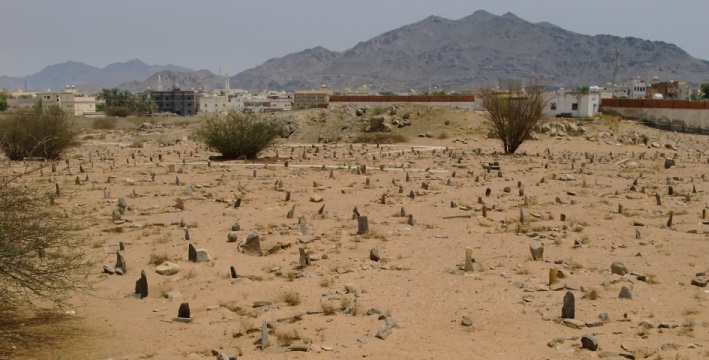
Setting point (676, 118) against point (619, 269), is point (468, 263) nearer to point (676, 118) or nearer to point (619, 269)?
point (619, 269)

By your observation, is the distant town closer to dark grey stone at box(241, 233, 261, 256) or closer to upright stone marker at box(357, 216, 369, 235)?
upright stone marker at box(357, 216, 369, 235)

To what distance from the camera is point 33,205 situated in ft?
24.9

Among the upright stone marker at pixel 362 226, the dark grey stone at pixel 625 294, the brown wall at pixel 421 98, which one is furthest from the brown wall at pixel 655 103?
the dark grey stone at pixel 625 294

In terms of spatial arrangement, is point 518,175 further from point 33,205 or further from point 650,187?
point 33,205

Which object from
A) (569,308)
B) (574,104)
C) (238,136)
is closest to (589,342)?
(569,308)

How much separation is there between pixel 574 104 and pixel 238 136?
39.1 meters

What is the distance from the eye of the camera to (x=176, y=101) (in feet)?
431

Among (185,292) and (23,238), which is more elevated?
(23,238)

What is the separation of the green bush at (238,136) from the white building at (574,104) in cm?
3467

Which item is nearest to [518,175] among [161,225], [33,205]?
[161,225]

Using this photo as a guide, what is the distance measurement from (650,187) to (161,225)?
44.0 feet

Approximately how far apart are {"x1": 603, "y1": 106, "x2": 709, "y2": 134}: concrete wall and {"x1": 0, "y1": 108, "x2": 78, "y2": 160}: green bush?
138 feet

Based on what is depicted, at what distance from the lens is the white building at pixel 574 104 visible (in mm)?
57656

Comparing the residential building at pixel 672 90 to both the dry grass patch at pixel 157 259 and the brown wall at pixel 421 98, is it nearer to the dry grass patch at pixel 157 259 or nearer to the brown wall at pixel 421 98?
the brown wall at pixel 421 98
